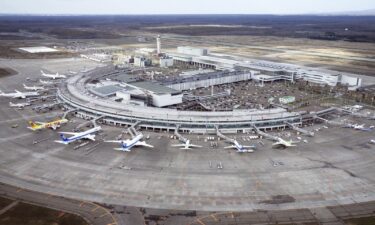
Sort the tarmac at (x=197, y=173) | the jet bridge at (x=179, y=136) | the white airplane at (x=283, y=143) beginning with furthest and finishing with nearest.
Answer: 1. the jet bridge at (x=179, y=136)
2. the white airplane at (x=283, y=143)
3. the tarmac at (x=197, y=173)

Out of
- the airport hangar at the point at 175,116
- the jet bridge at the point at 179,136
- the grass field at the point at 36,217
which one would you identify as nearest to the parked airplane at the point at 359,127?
the airport hangar at the point at 175,116

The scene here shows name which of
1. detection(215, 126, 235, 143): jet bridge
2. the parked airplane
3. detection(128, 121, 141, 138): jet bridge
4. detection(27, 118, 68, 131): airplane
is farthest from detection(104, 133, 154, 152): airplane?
the parked airplane

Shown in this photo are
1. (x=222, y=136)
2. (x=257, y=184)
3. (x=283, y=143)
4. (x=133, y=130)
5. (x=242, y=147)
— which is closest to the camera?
(x=257, y=184)

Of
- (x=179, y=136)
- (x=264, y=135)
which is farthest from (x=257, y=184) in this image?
(x=179, y=136)

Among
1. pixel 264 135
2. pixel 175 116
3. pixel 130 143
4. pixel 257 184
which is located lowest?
pixel 257 184

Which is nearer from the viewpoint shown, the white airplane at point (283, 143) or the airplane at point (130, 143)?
the airplane at point (130, 143)

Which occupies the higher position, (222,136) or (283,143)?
(283,143)

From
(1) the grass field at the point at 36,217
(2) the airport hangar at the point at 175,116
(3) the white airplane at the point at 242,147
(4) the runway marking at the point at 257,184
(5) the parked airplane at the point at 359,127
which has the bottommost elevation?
(1) the grass field at the point at 36,217

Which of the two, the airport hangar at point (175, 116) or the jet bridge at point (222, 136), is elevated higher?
the airport hangar at point (175, 116)

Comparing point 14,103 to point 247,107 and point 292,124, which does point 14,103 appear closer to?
point 247,107

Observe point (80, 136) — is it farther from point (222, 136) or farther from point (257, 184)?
point (257, 184)

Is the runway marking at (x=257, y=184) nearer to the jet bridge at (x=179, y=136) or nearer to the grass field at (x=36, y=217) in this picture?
the jet bridge at (x=179, y=136)
